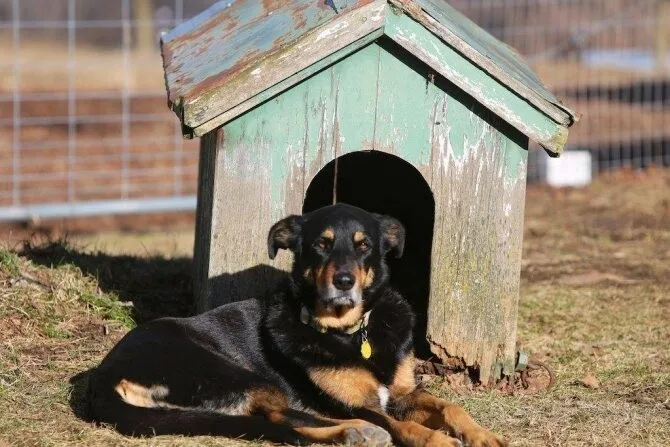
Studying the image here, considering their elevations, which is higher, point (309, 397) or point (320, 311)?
point (320, 311)

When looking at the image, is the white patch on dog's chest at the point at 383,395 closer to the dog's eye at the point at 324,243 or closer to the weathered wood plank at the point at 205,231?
the dog's eye at the point at 324,243

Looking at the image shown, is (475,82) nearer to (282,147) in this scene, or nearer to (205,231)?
(282,147)

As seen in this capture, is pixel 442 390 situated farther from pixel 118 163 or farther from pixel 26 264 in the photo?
pixel 118 163

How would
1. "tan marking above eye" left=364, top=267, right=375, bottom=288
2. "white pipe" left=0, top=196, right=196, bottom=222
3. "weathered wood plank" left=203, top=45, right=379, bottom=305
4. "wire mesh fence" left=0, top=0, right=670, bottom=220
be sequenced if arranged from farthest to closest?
"wire mesh fence" left=0, top=0, right=670, bottom=220 < "white pipe" left=0, top=196, right=196, bottom=222 < "weathered wood plank" left=203, top=45, right=379, bottom=305 < "tan marking above eye" left=364, top=267, right=375, bottom=288

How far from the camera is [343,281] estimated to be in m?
4.95

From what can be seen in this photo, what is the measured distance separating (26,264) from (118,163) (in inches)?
293

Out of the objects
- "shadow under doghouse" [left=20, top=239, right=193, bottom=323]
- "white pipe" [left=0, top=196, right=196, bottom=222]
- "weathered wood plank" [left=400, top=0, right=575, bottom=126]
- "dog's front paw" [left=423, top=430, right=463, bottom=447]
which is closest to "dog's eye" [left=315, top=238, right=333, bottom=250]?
"dog's front paw" [left=423, top=430, right=463, bottom=447]

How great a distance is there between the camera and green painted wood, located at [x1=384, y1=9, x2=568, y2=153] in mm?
5469

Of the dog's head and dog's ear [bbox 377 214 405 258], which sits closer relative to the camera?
the dog's head

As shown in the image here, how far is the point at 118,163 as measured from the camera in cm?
1400

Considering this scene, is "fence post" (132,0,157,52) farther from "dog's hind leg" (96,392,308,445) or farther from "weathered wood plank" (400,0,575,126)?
"dog's hind leg" (96,392,308,445)

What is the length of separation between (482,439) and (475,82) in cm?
185

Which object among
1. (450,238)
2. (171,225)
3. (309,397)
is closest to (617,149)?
(171,225)

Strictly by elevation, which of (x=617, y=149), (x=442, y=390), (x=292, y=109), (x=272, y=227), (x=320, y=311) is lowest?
(x=442, y=390)
